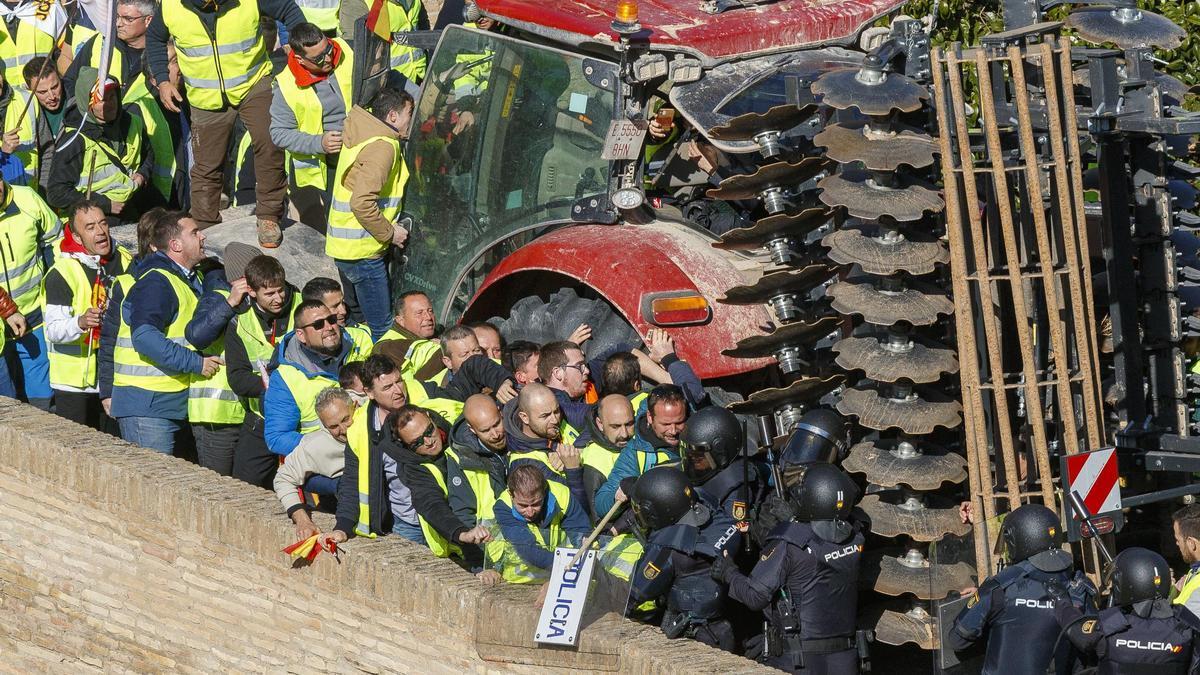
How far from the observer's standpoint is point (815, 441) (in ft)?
28.7

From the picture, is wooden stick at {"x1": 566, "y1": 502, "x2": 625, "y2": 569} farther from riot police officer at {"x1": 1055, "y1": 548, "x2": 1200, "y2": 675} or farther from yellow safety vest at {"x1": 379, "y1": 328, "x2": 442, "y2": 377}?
yellow safety vest at {"x1": 379, "y1": 328, "x2": 442, "y2": 377}

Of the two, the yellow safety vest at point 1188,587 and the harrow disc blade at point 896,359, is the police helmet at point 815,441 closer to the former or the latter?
the harrow disc blade at point 896,359

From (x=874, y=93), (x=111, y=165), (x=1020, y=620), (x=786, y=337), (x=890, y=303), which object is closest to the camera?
(x=1020, y=620)

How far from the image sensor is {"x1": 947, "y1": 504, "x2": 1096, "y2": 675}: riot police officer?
777 centimetres

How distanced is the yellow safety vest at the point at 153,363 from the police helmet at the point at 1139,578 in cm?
468

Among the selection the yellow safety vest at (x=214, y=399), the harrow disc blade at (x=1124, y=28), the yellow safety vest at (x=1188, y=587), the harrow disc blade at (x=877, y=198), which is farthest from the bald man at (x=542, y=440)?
the harrow disc blade at (x=1124, y=28)

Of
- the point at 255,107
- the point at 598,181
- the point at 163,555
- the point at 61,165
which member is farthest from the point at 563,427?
the point at 61,165

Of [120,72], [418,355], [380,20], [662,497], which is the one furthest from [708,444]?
[120,72]

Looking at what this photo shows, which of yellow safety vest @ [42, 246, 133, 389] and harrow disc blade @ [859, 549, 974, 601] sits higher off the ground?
yellow safety vest @ [42, 246, 133, 389]

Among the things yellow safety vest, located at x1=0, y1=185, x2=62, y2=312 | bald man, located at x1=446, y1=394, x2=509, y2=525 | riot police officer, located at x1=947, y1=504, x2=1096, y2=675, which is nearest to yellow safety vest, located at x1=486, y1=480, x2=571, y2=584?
bald man, located at x1=446, y1=394, x2=509, y2=525

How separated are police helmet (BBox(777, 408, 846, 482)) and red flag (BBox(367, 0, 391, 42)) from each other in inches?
138

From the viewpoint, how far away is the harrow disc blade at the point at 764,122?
9086 millimetres

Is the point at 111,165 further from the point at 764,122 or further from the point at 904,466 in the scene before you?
the point at 904,466

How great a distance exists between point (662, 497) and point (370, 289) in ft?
10.5
